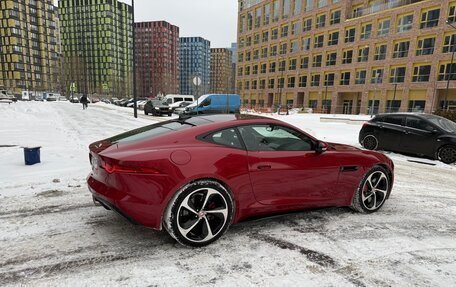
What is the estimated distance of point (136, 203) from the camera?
2750 millimetres

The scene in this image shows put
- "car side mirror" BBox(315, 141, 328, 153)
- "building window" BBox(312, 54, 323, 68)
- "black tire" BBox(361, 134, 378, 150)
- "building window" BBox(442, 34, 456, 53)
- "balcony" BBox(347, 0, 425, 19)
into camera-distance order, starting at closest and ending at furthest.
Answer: "car side mirror" BBox(315, 141, 328, 153), "black tire" BBox(361, 134, 378, 150), "building window" BBox(442, 34, 456, 53), "balcony" BBox(347, 0, 425, 19), "building window" BBox(312, 54, 323, 68)

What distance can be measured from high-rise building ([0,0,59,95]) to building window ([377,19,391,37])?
106 m

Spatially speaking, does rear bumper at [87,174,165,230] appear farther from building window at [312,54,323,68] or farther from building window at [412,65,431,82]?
building window at [312,54,323,68]

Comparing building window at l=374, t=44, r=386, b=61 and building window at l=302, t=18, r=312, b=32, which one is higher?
building window at l=302, t=18, r=312, b=32

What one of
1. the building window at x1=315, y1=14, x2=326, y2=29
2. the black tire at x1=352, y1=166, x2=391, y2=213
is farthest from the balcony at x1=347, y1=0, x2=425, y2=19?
the black tire at x1=352, y1=166, x2=391, y2=213

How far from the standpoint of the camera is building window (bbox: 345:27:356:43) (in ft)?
143

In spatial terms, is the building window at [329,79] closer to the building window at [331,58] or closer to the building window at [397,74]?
the building window at [331,58]

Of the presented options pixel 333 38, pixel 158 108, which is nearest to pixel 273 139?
pixel 158 108

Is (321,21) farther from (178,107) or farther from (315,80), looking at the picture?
(178,107)

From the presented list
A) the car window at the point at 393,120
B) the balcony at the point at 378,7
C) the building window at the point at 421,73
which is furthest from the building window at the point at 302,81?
the car window at the point at 393,120

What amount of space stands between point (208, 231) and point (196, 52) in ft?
571

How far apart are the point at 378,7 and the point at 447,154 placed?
41.3 m

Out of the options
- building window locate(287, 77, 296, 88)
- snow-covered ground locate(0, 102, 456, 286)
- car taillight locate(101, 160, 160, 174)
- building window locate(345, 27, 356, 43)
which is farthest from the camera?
building window locate(287, 77, 296, 88)

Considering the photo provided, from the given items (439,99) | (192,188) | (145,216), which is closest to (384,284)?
(192,188)
